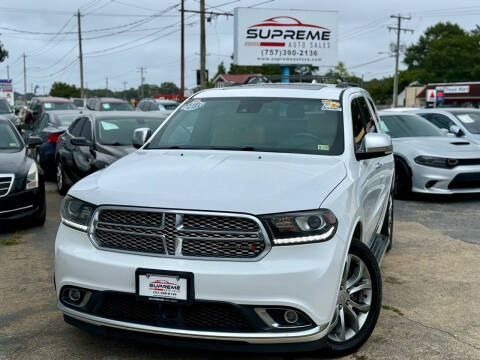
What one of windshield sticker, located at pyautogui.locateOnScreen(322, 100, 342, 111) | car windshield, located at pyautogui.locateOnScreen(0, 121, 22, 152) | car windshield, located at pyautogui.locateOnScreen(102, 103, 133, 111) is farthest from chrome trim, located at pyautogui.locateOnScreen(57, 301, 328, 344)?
car windshield, located at pyautogui.locateOnScreen(102, 103, 133, 111)

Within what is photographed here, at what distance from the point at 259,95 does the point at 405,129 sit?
249 inches

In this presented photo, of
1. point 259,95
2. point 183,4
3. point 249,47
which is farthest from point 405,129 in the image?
point 183,4

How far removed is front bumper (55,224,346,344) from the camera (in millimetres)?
3250

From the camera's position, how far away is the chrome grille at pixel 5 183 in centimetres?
730

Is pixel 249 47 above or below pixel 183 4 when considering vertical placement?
below

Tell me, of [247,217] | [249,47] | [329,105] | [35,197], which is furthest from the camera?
[249,47]

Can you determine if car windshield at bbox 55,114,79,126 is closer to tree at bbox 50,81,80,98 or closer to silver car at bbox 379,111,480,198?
silver car at bbox 379,111,480,198

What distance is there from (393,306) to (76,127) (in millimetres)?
7297

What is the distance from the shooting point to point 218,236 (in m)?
3.36

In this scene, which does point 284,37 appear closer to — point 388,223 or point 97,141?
point 97,141

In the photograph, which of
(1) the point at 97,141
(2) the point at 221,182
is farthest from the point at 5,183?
(2) the point at 221,182

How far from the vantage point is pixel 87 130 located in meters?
9.85

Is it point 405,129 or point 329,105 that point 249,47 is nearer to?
point 405,129

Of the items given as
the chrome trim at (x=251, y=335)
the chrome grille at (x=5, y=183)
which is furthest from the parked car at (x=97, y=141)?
the chrome trim at (x=251, y=335)
